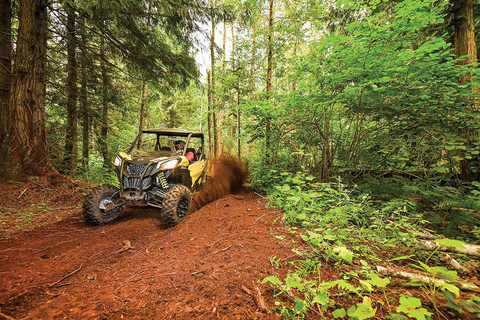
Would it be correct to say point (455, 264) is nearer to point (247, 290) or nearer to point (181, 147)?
point (247, 290)

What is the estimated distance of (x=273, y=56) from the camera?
25.2ft

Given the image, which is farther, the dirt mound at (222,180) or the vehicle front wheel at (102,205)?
the dirt mound at (222,180)

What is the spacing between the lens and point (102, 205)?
3.47 metres

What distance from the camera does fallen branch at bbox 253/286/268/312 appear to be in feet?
4.27

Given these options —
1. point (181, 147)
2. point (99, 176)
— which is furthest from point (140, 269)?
point (99, 176)

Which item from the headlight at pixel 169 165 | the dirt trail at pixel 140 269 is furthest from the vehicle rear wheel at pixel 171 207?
the headlight at pixel 169 165

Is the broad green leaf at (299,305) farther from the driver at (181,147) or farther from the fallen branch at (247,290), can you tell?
the driver at (181,147)

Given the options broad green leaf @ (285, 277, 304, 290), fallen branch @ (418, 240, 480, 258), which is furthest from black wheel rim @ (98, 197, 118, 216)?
fallen branch @ (418, 240, 480, 258)

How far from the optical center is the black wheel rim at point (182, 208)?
11.7ft

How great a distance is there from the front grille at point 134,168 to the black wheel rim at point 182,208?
1.05 metres

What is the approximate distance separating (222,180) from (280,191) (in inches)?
98.2

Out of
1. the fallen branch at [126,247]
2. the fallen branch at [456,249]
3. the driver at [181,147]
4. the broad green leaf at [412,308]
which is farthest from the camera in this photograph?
the driver at [181,147]

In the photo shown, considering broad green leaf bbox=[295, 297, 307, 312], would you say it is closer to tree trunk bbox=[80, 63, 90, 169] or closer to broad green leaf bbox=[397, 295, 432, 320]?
broad green leaf bbox=[397, 295, 432, 320]

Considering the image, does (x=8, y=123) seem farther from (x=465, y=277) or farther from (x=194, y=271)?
(x=465, y=277)
